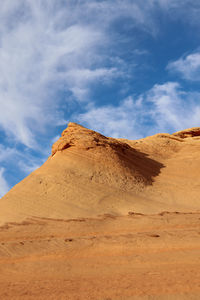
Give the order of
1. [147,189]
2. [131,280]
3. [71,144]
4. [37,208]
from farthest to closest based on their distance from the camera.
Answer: [71,144] < [147,189] < [37,208] < [131,280]

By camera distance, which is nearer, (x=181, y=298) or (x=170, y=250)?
(x=181, y=298)

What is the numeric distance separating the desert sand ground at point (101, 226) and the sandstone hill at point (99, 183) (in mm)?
46

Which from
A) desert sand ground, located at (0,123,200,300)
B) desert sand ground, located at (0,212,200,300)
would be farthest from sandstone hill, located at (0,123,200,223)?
desert sand ground, located at (0,212,200,300)

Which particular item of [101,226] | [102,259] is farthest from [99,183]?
[102,259]

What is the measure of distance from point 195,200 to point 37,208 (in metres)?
7.50

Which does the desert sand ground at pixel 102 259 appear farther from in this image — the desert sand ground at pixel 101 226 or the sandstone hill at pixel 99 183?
the sandstone hill at pixel 99 183

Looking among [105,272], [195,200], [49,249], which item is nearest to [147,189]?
[195,200]

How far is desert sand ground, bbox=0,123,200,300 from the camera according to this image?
4.76 meters

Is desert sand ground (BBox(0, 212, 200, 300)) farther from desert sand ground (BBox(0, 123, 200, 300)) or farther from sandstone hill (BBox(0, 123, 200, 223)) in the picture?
sandstone hill (BBox(0, 123, 200, 223))

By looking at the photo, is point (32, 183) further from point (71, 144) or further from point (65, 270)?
point (65, 270)

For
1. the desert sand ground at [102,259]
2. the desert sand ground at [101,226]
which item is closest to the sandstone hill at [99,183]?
the desert sand ground at [101,226]

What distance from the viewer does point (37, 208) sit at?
37.0ft

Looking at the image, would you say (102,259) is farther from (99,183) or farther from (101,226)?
(99,183)

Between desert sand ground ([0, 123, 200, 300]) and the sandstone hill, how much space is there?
5 cm
